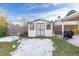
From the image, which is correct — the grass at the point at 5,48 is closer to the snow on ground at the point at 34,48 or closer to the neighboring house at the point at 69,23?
the snow on ground at the point at 34,48

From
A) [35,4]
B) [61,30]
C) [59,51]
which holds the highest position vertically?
[35,4]

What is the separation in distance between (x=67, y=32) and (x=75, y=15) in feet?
0.84

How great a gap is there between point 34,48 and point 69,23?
1.92 ft

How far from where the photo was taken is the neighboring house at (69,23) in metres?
4.64

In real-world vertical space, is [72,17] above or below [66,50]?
above

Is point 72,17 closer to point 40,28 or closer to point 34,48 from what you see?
point 40,28

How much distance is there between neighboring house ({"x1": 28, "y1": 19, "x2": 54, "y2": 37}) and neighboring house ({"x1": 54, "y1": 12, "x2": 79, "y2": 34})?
9 cm

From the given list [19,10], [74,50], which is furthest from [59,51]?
[19,10]

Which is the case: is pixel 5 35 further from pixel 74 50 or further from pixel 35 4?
pixel 74 50

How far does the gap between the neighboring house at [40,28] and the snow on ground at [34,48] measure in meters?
0.08

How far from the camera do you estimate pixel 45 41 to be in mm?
4676

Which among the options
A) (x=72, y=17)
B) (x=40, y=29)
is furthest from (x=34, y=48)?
(x=72, y=17)

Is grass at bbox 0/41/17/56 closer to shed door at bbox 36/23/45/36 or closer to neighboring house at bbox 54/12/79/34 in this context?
shed door at bbox 36/23/45/36

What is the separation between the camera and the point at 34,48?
15.3 ft
